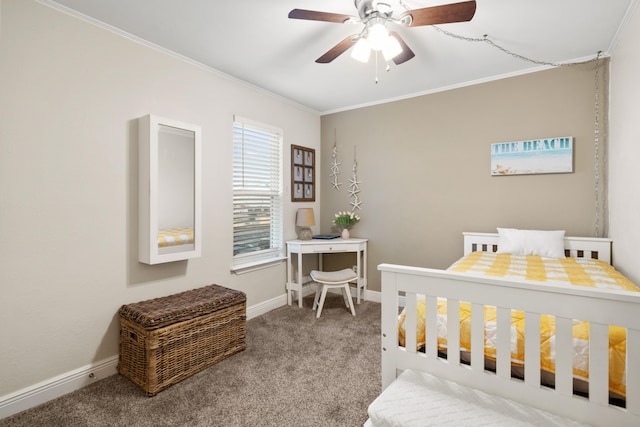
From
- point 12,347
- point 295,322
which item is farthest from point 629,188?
point 12,347

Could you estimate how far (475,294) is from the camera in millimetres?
1312

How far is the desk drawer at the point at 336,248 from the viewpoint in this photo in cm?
363

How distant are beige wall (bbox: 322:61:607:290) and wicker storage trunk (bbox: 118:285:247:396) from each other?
78.7 inches

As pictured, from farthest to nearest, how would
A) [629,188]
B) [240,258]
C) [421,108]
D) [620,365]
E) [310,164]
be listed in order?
[310,164] < [421,108] < [240,258] < [629,188] < [620,365]

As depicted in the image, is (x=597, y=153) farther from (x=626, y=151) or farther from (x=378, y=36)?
(x=378, y=36)

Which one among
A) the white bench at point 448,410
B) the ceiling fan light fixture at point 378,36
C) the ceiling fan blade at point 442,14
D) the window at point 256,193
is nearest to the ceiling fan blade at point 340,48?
the ceiling fan light fixture at point 378,36

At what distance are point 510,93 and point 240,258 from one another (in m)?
3.18

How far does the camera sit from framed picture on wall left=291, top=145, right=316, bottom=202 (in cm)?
386

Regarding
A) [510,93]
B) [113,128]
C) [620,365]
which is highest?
[510,93]

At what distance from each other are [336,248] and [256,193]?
112cm

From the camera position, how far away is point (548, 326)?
1244 mm

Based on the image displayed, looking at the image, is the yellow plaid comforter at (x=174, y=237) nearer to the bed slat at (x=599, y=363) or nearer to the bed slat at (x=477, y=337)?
the bed slat at (x=477, y=337)

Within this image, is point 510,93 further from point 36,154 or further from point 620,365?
point 36,154

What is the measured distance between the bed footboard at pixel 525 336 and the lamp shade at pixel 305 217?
229cm
